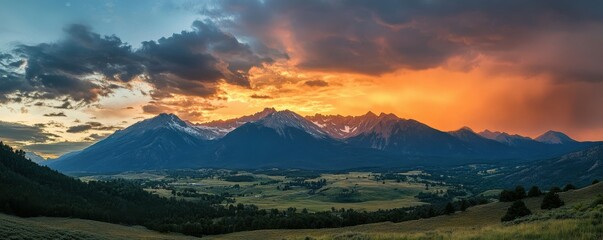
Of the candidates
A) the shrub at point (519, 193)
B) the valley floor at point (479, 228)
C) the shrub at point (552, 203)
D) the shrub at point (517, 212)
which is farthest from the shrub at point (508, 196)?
the shrub at point (517, 212)

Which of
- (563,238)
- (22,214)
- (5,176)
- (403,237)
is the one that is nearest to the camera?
(563,238)

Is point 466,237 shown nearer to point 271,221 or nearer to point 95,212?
point 271,221

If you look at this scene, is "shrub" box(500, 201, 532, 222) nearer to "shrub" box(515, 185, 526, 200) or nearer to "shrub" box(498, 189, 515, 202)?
"shrub" box(498, 189, 515, 202)

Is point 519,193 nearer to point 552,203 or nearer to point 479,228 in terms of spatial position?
point 552,203

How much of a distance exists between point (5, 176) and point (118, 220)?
6222 centimetres

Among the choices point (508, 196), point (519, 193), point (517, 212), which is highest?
point (519, 193)

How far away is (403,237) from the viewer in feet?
115

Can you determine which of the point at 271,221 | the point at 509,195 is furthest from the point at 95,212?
the point at 509,195

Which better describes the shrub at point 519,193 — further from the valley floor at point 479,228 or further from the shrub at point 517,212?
the shrub at point 517,212

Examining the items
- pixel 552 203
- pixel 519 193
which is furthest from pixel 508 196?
pixel 552 203

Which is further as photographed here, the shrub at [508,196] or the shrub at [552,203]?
the shrub at [508,196]

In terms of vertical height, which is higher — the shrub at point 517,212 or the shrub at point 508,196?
the shrub at point 508,196

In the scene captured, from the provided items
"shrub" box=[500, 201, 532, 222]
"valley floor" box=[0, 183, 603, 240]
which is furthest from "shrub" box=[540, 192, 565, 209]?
"shrub" box=[500, 201, 532, 222]

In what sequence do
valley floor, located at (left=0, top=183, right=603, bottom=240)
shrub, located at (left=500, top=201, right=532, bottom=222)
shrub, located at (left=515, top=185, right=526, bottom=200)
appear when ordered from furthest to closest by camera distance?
shrub, located at (left=515, top=185, right=526, bottom=200) → shrub, located at (left=500, top=201, right=532, bottom=222) → valley floor, located at (left=0, top=183, right=603, bottom=240)
